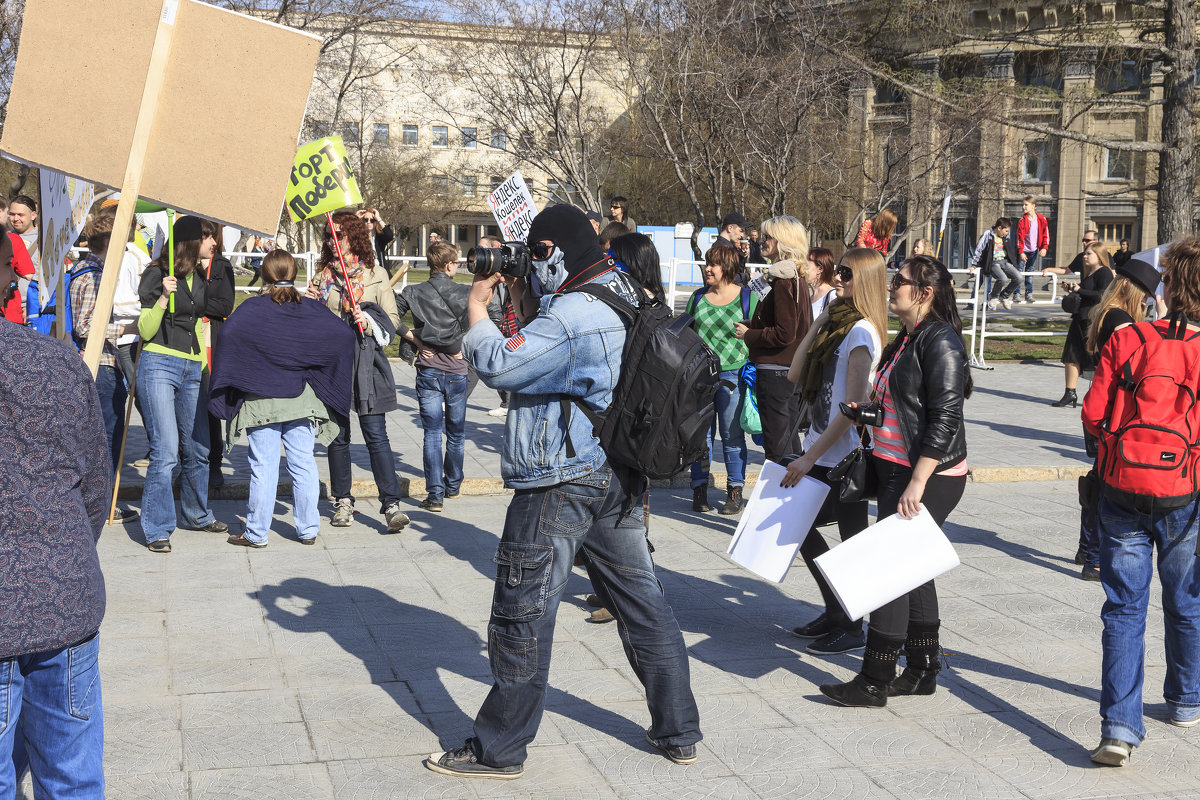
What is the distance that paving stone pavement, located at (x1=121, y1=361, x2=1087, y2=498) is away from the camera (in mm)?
9070

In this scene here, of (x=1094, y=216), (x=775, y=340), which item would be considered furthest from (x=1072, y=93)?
(x=1094, y=216)

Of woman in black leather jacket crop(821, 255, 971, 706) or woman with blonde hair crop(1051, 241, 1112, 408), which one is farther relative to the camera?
woman with blonde hair crop(1051, 241, 1112, 408)

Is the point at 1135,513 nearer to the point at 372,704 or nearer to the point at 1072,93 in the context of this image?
the point at 372,704

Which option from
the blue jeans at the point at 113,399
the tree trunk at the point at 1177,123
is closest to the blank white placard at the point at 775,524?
the blue jeans at the point at 113,399

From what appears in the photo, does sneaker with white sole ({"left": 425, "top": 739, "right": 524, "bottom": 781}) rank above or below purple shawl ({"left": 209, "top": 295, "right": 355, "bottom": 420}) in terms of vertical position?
below

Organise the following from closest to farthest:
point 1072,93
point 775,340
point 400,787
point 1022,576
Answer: point 400,787, point 1022,576, point 775,340, point 1072,93

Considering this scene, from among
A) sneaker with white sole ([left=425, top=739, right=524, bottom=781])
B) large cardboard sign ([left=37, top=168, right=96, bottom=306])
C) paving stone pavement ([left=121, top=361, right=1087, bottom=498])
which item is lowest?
sneaker with white sole ([left=425, top=739, right=524, bottom=781])

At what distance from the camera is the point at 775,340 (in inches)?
291

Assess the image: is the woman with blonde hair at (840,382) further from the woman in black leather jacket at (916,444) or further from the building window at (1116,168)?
the building window at (1116,168)

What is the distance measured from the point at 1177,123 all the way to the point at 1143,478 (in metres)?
18.4

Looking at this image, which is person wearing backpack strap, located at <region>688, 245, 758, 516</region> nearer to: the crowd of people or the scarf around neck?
the crowd of people

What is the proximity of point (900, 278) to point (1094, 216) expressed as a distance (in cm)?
5273

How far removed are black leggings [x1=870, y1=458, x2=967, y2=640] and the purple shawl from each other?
3722 millimetres

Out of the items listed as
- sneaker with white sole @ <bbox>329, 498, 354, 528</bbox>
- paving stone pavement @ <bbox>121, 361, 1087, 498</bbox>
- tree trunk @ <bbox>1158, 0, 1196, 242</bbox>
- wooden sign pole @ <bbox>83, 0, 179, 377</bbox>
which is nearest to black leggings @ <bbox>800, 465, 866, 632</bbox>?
wooden sign pole @ <bbox>83, 0, 179, 377</bbox>
